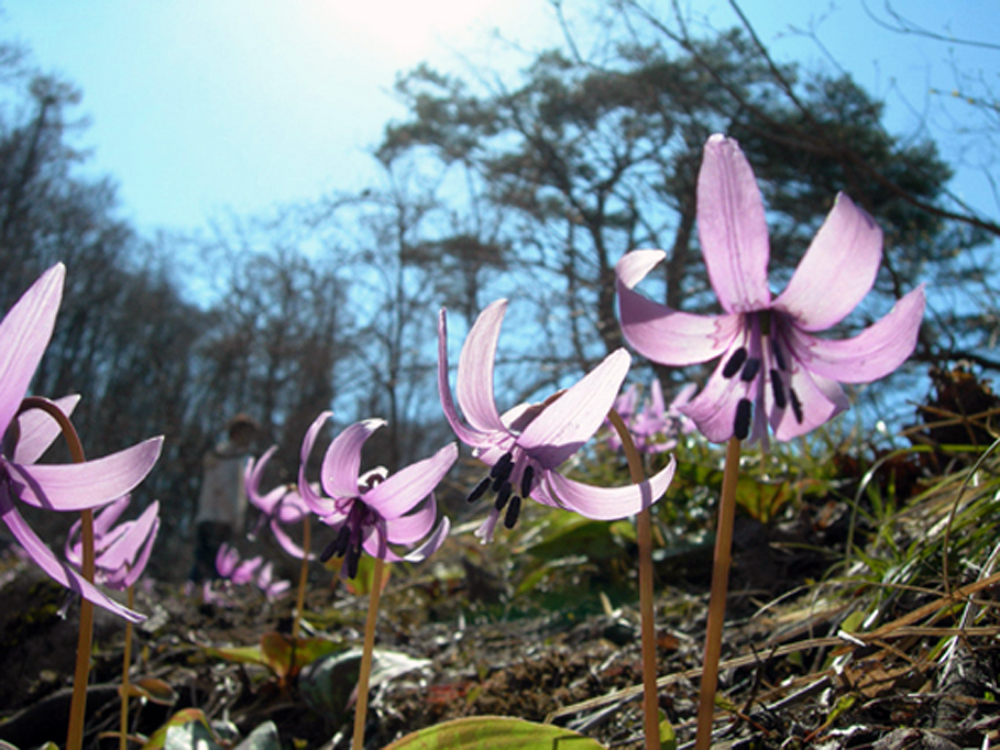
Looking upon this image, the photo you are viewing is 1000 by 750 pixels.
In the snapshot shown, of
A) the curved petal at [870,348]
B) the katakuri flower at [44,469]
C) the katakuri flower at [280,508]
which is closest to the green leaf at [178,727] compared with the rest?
the katakuri flower at [280,508]

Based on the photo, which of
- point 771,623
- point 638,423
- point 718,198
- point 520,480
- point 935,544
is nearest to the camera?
point 718,198

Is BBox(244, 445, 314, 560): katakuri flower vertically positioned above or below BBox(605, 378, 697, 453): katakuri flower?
below

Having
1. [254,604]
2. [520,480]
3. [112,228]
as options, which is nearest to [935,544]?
[520,480]

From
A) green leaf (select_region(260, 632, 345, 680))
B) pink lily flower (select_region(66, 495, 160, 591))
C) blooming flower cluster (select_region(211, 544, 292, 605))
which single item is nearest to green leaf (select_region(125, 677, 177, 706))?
green leaf (select_region(260, 632, 345, 680))

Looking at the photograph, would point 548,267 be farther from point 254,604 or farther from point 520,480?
point 520,480

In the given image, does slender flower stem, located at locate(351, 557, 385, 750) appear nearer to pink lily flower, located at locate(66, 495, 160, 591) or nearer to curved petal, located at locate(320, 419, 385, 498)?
curved petal, located at locate(320, 419, 385, 498)

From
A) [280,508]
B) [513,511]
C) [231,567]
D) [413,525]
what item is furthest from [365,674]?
[231,567]

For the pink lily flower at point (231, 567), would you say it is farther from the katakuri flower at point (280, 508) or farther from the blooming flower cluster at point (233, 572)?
the katakuri flower at point (280, 508)
